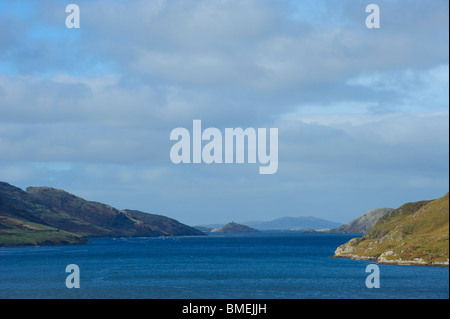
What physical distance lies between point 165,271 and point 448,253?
4214 inches

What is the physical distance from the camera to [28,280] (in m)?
150

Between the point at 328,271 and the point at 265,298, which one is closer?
the point at 265,298

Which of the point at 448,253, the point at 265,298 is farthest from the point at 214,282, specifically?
the point at 448,253

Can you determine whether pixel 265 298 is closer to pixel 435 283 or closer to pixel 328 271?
pixel 435 283

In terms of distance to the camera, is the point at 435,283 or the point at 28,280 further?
the point at 28,280
